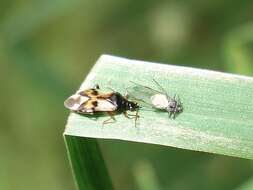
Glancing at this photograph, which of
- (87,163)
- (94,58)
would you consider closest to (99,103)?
(87,163)

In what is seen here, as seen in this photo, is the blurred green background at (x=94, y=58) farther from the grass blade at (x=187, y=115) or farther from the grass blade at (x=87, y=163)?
the grass blade at (x=87, y=163)

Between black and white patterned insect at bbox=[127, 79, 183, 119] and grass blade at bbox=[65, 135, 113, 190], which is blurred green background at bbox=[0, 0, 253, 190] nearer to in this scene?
black and white patterned insect at bbox=[127, 79, 183, 119]

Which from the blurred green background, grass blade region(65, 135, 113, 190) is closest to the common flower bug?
grass blade region(65, 135, 113, 190)

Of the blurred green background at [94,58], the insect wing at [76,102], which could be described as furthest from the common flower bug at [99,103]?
the blurred green background at [94,58]

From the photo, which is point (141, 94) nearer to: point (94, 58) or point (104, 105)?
point (104, 105)

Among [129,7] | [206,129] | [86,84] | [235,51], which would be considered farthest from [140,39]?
[206,129]

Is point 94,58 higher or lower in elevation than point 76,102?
lower
